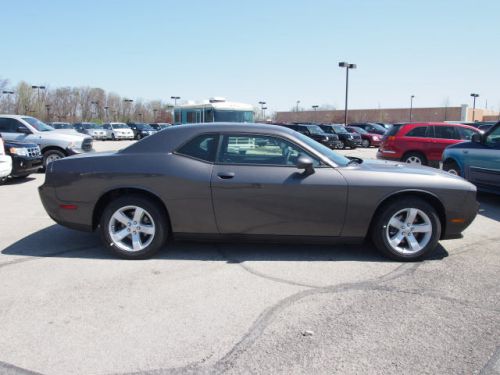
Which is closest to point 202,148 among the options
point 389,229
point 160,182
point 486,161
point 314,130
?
point 160,182

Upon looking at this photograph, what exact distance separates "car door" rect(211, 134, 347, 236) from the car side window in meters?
5.16

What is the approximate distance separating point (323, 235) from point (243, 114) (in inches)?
611

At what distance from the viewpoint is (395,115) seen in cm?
9344

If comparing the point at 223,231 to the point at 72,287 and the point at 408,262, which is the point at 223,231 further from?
the point at 408,262

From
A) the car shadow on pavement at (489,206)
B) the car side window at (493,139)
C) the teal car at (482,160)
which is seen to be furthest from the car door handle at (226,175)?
the car side window at (493,139)

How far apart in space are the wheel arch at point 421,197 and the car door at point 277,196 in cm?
42

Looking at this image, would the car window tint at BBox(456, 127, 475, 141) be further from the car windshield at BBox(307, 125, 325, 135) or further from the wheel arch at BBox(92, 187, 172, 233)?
the car windshield at BBox(307, 125, 325, 135)

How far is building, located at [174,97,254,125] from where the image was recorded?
62.5 feet

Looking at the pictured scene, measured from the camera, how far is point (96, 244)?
17.6ft

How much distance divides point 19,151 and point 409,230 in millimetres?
9772

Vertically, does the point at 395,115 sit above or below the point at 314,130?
above

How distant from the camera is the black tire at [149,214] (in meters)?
4.70

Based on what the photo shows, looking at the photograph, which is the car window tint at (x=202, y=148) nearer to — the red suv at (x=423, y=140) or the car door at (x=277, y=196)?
the car door at (x=277, y=196)

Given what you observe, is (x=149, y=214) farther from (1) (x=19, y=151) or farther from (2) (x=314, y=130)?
(2) (x=314, y=130)
